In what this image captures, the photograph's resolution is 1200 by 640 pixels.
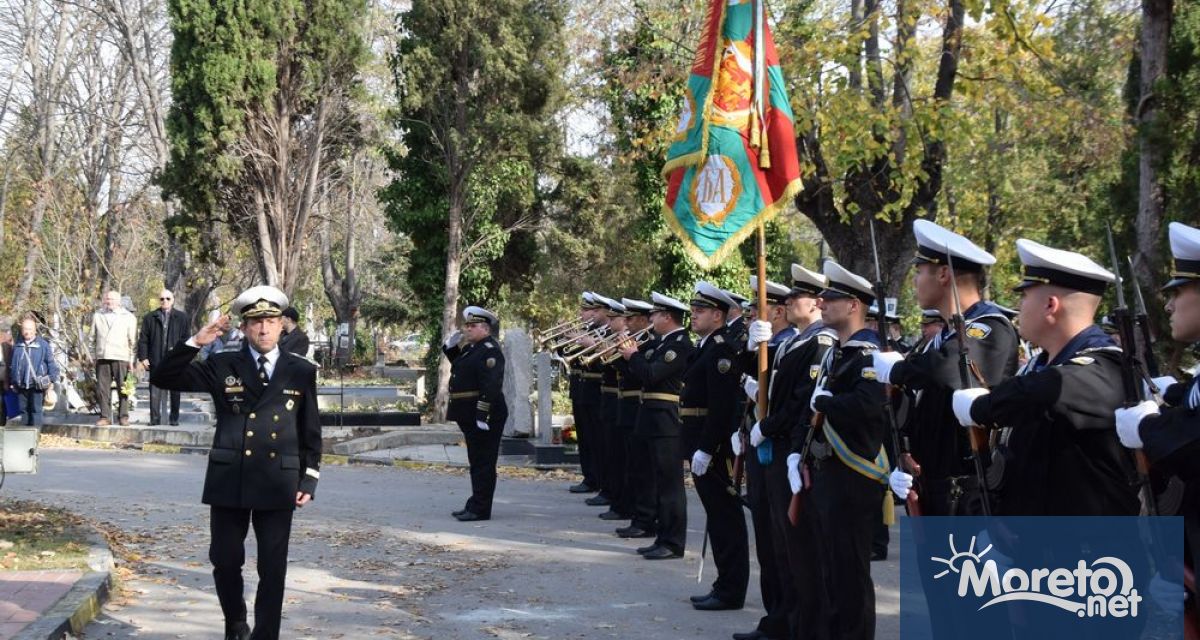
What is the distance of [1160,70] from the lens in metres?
12.2

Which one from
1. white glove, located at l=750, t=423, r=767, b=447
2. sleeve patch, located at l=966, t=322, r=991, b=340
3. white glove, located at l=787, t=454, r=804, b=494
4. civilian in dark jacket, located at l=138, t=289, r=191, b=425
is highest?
civilian in dark jacket, located at l=138, t=289, r=191, b=425

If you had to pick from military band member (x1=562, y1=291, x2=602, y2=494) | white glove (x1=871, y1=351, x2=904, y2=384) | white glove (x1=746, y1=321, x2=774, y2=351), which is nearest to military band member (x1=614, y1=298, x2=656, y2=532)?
military band member (x1=562, y1=291, x2=602, y2=494)

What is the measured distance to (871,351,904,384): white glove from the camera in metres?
5.89

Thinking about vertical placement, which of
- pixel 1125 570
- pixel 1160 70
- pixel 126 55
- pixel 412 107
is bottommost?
pixel 1125 570

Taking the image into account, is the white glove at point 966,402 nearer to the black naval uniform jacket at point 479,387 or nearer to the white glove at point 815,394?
the white glove at point 815,394

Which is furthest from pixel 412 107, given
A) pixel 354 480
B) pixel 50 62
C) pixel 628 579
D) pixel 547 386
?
pixel 628 579

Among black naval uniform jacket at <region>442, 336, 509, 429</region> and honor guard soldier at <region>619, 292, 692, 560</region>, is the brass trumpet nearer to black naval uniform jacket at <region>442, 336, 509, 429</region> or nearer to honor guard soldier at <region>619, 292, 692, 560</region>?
black naval uniform jacket at <region>442, 336, 509, 429</region>

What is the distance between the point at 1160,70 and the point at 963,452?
773 centimetres

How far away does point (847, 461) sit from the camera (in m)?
6.33

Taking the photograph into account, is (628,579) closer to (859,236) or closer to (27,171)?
(859,236)

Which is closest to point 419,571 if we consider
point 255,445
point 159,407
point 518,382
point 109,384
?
point 255,445

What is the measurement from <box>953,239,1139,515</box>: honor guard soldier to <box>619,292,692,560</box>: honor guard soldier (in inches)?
212

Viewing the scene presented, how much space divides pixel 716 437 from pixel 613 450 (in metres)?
4.43

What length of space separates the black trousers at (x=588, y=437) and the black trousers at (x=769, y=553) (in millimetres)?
6334
